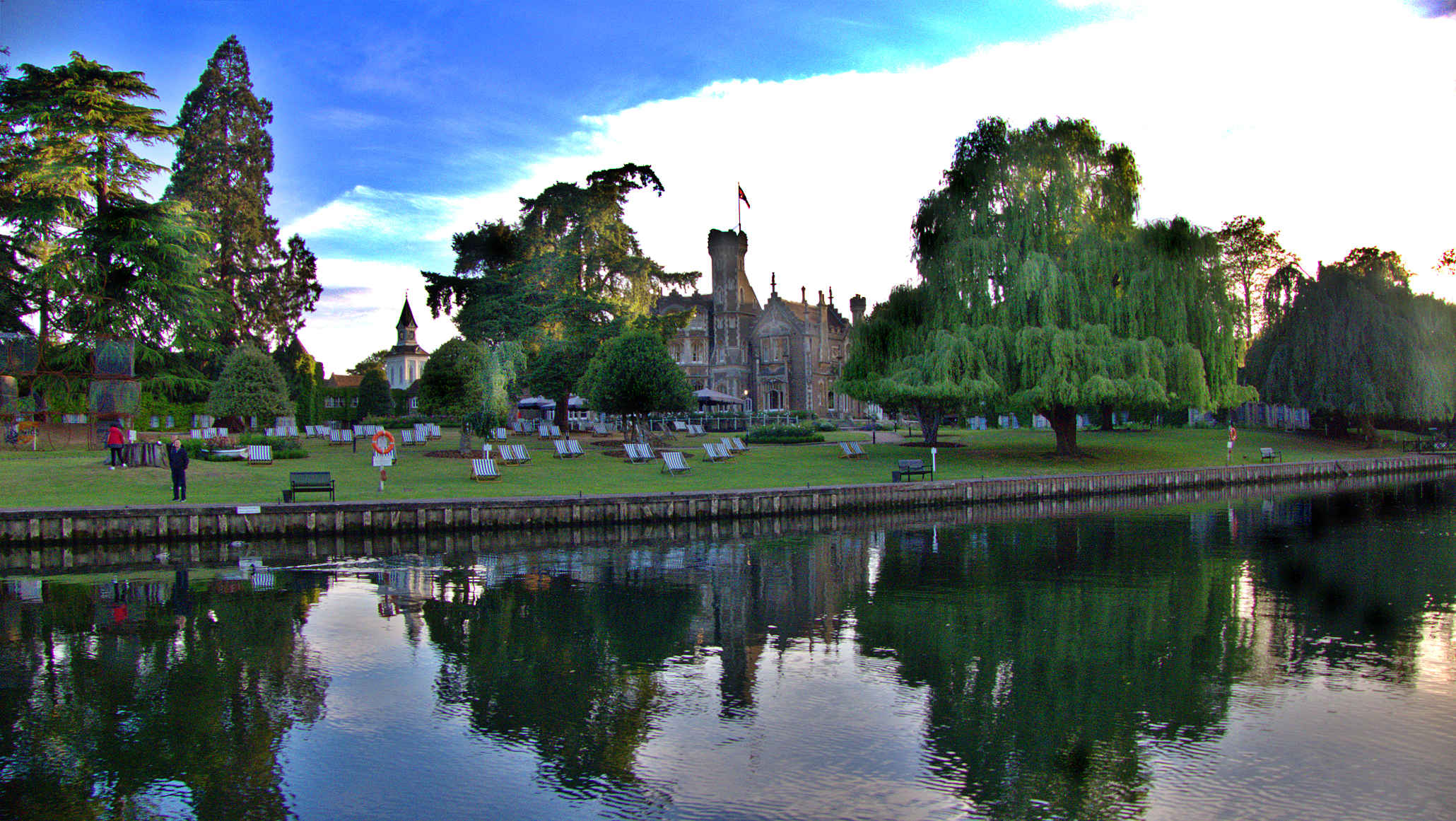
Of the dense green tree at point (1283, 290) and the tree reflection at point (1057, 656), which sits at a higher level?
the dense green tree at point (1283, 290)

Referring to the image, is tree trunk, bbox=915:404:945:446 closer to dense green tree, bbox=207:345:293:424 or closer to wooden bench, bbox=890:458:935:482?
wooden bench, bbox=890:458:935:482

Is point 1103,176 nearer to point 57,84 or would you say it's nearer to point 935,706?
point 935,706

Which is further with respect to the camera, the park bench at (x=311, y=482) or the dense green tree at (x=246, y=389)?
the dense green tree at (x=246, y=389)

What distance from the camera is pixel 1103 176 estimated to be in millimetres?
39031

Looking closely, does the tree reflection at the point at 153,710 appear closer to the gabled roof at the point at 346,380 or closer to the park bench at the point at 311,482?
the park bench at the point at 311,482

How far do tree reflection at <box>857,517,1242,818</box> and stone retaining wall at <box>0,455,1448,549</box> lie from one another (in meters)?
6.43

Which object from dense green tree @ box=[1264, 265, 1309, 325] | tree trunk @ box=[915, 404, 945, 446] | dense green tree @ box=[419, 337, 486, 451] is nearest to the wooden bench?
tree trunk @ box=[915, 404, 945, 446]

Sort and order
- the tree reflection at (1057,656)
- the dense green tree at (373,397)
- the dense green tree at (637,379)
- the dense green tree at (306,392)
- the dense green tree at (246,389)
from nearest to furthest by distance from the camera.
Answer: the tree reflection at (1057,656) < the dense green tree at (246,389) < the dense green tree at (637,379) < the dense green tree at (306,392) < the dense green tree at (373,397)

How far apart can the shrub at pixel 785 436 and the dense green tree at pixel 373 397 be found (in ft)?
125

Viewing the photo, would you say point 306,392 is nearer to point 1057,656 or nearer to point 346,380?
point 1057,656

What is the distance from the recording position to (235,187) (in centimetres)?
5547

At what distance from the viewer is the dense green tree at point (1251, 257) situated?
66.2 m

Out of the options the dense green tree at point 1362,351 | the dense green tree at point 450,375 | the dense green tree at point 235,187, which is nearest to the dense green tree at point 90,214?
the dense green tree at point 235,187

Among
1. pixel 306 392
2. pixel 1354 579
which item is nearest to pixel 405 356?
pixel 306 392
